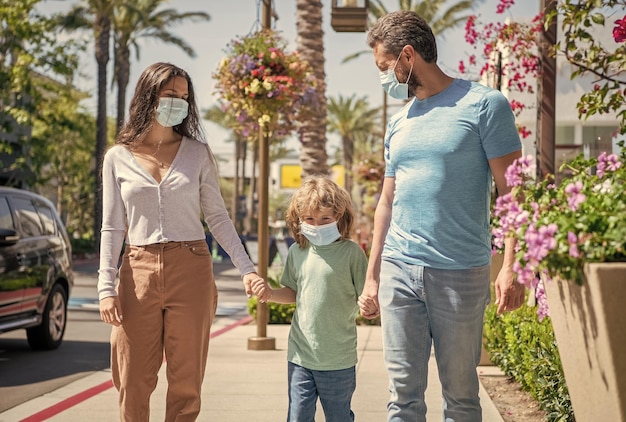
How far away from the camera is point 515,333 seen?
7.63 meters

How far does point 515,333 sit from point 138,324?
12.4 ft

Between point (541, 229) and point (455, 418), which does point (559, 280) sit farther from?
point (455, 418)

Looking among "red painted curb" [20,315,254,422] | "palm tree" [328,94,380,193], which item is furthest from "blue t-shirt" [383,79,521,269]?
"palm tree" [328,94,380,193]

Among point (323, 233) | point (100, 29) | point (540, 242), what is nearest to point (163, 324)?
point (323, 233)

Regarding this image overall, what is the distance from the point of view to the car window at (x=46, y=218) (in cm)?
1184

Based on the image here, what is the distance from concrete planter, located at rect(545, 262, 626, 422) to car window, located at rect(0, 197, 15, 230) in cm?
818

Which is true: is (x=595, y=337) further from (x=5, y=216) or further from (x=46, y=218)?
(x=46, y=218)

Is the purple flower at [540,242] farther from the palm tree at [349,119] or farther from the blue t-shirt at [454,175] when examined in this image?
the palm tree at [349,119]

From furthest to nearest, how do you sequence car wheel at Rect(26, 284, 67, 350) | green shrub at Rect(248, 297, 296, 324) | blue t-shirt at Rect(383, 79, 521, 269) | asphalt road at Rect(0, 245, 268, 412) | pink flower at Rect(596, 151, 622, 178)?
green shrub at Rect(248, 297, 296, 324)
car wheel at Rect(26, 284, 67, 350)
asphalt road at Rect(0, 245, 268, 412)
blue t-shirt at Rect(383, 79, 521, 269)
pink flower at Rect(596, 151, 622, 178)

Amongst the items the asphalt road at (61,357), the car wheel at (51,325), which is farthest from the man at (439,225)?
the car wheel at (51,325)

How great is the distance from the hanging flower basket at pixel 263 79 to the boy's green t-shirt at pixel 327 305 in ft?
21.4

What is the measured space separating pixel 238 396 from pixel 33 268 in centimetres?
410

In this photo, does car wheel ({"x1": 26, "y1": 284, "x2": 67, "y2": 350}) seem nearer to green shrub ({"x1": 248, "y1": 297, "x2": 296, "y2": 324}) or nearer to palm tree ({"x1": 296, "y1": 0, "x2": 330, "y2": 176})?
green shrub ({"x1": 248, "y1": 297, "x2": 296, "y2": 324})

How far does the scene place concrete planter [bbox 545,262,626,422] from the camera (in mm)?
3203
